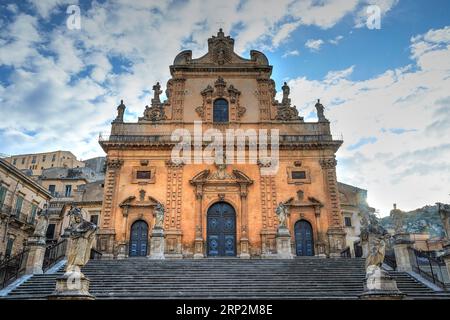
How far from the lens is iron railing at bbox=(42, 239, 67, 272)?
54.9ft

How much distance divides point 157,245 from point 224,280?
6.00 meters

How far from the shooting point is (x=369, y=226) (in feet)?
44.5

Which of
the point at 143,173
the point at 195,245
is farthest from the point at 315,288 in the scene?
the point at 143,173

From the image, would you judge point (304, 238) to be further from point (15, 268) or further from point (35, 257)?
point (15, 268)

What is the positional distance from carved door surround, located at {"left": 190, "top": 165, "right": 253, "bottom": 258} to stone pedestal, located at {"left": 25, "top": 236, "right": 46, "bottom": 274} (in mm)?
8978

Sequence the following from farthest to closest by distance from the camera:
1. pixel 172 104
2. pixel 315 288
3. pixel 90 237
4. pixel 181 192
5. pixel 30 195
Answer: pixel 30 195
pixel 172 104
pixel 181 192
pixel 315 288
pixel 90 237

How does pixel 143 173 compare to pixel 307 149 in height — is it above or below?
below

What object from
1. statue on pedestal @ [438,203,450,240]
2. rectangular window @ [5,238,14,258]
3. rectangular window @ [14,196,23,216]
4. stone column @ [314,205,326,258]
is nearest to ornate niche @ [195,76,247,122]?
stone column @ [314,205,326,258]

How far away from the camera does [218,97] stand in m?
25.7

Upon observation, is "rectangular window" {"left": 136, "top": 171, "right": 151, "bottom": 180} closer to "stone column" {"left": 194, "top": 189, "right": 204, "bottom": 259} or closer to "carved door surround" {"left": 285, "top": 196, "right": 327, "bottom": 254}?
"stone column" {"left": 194, "top": 189, "right": 204, "bottom": 259}

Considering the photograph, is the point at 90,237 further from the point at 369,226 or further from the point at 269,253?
the point at 269,253

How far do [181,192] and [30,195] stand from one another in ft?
54.3

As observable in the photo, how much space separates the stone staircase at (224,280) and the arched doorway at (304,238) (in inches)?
209

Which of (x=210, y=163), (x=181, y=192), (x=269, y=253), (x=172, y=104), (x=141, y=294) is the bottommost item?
(x=141, y=294)
